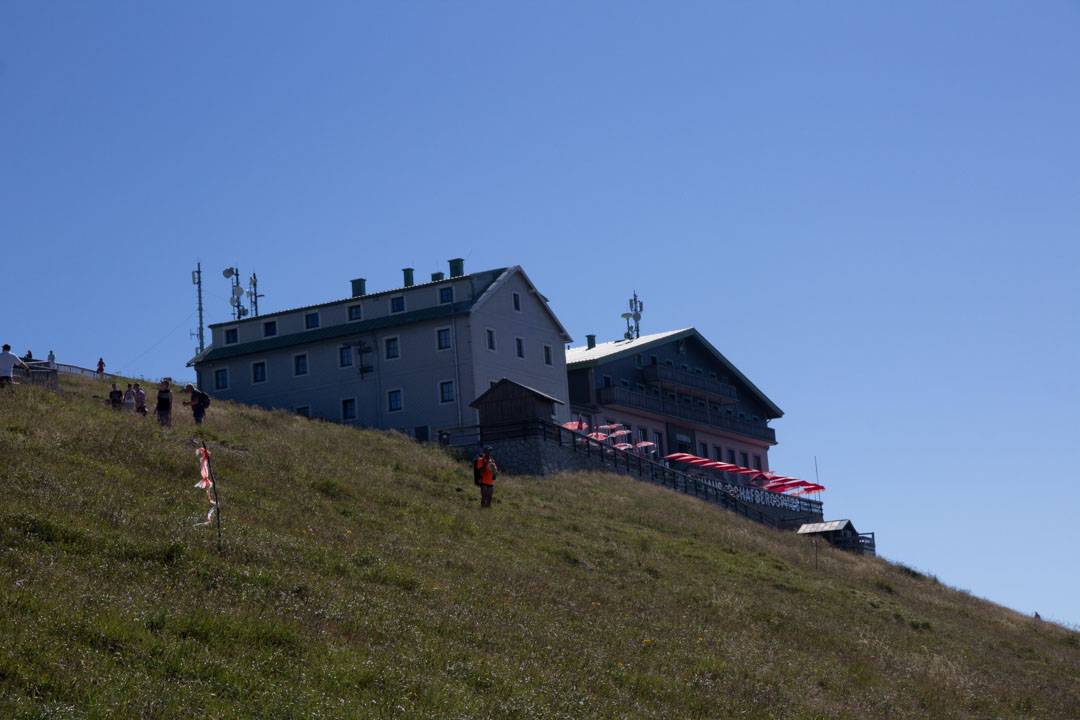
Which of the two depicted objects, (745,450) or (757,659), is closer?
(757,659)

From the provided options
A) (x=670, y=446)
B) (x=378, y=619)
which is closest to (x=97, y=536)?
(x=378, y=619)

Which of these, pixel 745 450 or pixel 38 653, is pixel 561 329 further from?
pixel 38 653

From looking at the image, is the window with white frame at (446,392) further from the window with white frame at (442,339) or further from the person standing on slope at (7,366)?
the person standing on slope at (7,366)

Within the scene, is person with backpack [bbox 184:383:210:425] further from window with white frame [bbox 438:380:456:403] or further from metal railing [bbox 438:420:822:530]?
window with white frame [bbox 438:380:456:403]

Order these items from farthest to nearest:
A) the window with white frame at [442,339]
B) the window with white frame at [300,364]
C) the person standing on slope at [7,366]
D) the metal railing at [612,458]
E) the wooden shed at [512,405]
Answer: the window with white frame at [300,364], the window with white frame at [442,339], the wooden shed at [512,405], the metal railing at [612,458], the person standing on slope at [7,366]

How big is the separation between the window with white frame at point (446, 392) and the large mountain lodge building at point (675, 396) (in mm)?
8918

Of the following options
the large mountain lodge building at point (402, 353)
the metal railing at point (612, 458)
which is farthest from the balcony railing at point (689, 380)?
the metal railing at point (612, 458)

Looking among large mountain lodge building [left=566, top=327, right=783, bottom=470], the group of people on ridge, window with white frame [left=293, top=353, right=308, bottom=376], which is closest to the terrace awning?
large mountain lodge building [left=566, top=327, right=783, bottom=470]

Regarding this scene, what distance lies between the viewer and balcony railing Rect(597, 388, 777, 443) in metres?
72.0

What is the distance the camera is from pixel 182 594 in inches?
700

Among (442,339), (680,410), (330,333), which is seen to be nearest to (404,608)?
(442,339)

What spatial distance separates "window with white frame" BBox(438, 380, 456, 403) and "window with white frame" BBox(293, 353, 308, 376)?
289 inches

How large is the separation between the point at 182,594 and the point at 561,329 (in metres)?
53.2

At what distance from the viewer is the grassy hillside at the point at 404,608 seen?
15281mm
